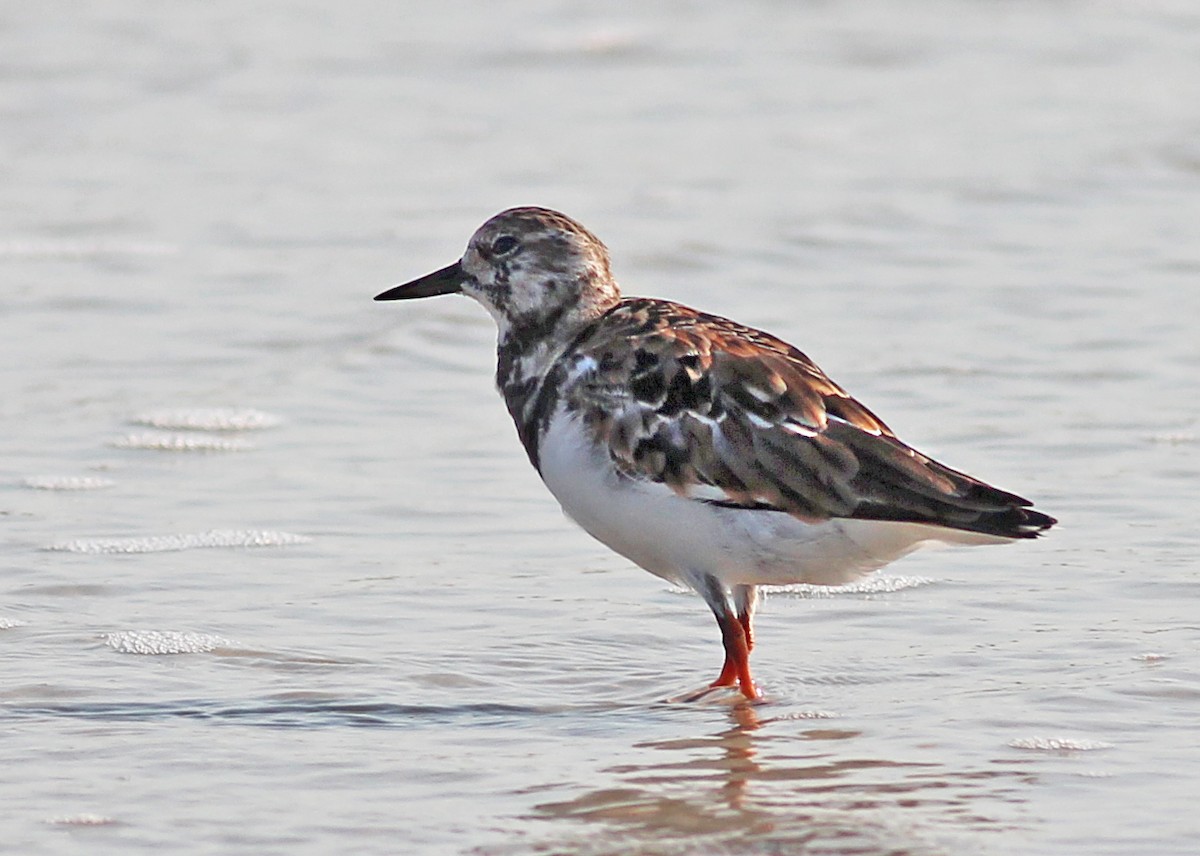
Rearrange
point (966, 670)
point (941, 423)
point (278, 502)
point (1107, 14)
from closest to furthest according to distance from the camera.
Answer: point (966, 670), point (278, 502), point (941, 423), point (1107, 14)

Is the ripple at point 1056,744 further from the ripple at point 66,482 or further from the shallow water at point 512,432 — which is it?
the ripple at point 66,482

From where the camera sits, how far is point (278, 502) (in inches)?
251

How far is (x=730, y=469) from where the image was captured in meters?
4.82

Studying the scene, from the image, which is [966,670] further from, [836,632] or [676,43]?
[676,43]

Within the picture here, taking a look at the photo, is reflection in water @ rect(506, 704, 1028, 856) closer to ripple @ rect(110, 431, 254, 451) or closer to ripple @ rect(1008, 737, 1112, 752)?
ripple @ rect(1008, 737, 1112, 752)

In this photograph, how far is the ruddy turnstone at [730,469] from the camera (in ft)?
15.6

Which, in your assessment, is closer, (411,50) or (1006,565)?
(1006,565)

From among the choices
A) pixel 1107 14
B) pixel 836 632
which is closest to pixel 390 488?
pixel 836 632

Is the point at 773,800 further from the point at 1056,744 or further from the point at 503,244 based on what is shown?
the point at 503,244

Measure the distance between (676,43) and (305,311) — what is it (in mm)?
5220

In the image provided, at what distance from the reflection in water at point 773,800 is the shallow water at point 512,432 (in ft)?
0.04

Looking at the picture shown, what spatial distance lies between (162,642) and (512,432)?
6.76 feet

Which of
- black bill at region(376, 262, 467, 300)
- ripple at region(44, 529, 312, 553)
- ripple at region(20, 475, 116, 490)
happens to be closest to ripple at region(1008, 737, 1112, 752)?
black bill at region(376, 262, 467, 300)

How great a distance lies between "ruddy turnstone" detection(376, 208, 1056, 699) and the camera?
15.6 ft
